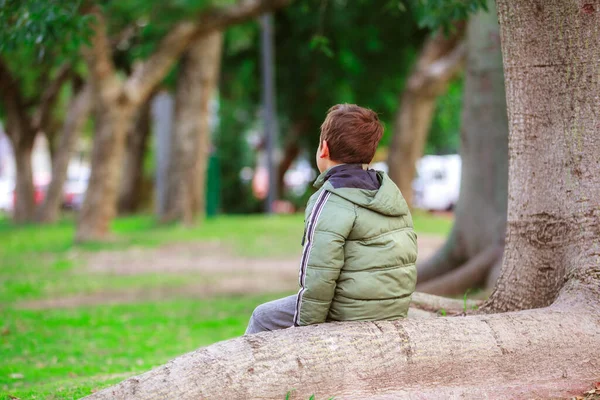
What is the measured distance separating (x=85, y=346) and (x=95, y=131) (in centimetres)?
922

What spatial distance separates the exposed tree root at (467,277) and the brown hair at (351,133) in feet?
15.8

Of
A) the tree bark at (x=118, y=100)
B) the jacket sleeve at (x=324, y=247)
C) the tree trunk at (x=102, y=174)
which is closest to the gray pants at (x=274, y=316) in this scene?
the jacket sleeve at (x=324, y=247)

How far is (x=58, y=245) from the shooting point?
1698 cm

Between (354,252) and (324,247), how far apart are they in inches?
6.9

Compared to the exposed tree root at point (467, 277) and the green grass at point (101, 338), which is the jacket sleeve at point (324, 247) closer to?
the green grass at point (101, 338)

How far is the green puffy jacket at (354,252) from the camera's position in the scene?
152 inches

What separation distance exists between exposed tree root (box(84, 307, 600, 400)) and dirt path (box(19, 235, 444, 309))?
7.21 metres

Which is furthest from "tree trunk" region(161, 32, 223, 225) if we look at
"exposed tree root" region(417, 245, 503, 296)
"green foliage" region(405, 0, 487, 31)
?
"green foliage" region(405, 0, 487, 31)

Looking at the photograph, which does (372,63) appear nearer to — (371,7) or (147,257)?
(371,7)

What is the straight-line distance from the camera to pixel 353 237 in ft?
12.9

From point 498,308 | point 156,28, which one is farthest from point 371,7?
point 498,308

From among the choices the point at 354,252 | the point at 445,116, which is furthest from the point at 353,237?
the point at 445,116

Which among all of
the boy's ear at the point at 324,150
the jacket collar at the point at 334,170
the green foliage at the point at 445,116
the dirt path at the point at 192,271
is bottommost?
the dirt path at the point at 192,271

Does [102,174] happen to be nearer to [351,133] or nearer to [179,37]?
[179,37]
